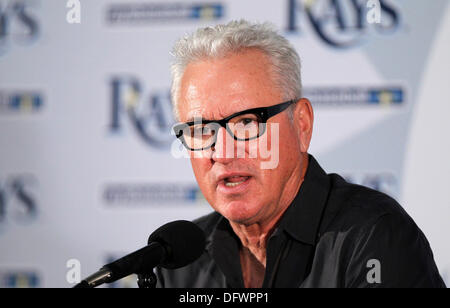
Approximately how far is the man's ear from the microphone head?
1.93 feet

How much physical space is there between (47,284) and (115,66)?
4.91 feet

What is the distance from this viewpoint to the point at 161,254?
1.53 m

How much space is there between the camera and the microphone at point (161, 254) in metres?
1.35

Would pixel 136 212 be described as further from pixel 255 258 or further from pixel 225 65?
pixel 225 65

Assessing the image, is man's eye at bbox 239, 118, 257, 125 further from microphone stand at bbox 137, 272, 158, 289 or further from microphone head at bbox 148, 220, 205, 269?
microphone stand at bbox 137, 272, 158, 289

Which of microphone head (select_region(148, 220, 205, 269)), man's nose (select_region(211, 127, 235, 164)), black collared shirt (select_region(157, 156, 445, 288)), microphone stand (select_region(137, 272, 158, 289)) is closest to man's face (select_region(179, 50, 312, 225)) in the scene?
man's nose (select_region(211, 127, 235, 164))

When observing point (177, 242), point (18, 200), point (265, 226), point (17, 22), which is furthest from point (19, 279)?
point (177, 242)

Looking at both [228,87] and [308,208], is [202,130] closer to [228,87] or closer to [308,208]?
[228,87]

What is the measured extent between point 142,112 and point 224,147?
75.9 inches

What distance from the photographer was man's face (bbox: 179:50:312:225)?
6.07ft

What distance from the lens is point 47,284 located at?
150 inches

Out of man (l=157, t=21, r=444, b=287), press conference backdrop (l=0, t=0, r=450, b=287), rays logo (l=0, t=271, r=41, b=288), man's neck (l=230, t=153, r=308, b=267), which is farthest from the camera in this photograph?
rays logo (l=0, t=271, r=41, b=288)

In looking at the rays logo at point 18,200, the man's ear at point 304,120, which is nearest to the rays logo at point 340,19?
the man's ear at point 304,120

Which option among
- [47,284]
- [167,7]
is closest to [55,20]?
[167,7]
